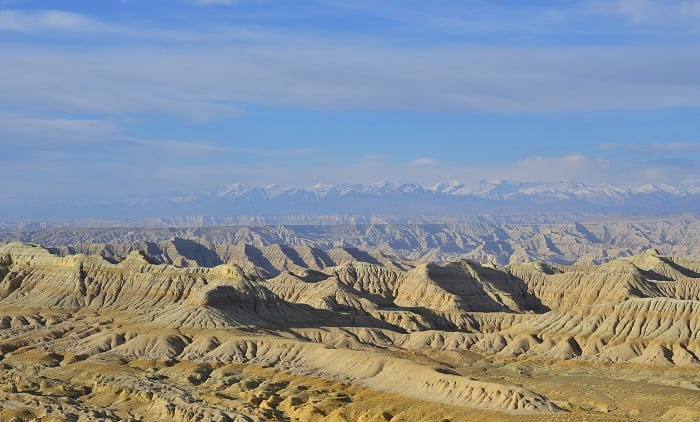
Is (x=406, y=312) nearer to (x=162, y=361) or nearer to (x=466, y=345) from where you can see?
(x=466, y=345)

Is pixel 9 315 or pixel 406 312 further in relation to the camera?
pixel 406 312

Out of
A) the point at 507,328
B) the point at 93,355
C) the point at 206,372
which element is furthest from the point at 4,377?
the point at 507,328

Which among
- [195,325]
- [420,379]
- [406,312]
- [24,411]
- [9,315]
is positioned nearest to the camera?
[24,411]

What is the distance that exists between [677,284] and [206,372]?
11973cm

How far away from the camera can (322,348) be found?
122 metres

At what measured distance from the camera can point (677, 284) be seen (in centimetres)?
19762

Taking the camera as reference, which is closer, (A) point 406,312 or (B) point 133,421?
(B) point 133,421

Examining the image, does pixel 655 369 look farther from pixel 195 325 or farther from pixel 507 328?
pixel 195 325

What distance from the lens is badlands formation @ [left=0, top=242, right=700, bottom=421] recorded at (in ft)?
313

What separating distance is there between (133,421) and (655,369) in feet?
240

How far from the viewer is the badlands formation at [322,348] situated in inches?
3750

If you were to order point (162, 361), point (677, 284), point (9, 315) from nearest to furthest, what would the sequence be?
point (162, 361), point (9, 315), point (677, 284)

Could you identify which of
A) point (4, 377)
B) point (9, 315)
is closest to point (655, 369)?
point (4, 377)

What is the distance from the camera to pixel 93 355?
128m
